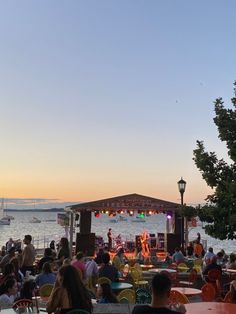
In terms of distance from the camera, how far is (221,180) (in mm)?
10992

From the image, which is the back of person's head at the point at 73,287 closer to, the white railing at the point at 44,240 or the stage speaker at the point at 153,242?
the stage speaker at the point at 153,242

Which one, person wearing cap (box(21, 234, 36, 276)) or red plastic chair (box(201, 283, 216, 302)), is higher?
person wearing cap (box(21, 234, 36, 276))

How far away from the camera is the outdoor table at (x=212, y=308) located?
636 centimetres

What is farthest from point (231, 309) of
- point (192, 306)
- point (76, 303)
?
point (76, 303)

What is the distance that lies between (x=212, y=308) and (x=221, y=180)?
484 centimetres

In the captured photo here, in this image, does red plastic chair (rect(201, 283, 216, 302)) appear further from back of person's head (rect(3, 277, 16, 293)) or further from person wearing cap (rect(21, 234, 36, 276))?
person wearing cap (rect(21, 234, 36, 276))

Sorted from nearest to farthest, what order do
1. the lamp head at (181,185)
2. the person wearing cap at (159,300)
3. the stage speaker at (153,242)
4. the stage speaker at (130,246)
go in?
the person wearing cap at (159,300) → the lamp head at (181,185) → the stage speaker at (153,242) → the stage speaker at (130,246)

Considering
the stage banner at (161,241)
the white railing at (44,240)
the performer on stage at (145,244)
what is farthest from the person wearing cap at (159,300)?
the white railing at (44,240)

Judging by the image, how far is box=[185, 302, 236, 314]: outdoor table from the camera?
6359mm

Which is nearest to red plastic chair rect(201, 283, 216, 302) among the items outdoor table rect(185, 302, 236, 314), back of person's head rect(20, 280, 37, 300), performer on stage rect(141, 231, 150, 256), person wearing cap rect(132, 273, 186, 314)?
outdoor table rect(185, 302, 236, 314)

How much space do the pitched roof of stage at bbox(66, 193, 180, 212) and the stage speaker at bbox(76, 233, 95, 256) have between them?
136 centimetres

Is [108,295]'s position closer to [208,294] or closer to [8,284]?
[8,284]

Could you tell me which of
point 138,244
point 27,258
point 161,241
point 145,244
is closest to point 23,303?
point 27,258

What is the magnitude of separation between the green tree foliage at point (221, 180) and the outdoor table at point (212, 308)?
3213 mm
